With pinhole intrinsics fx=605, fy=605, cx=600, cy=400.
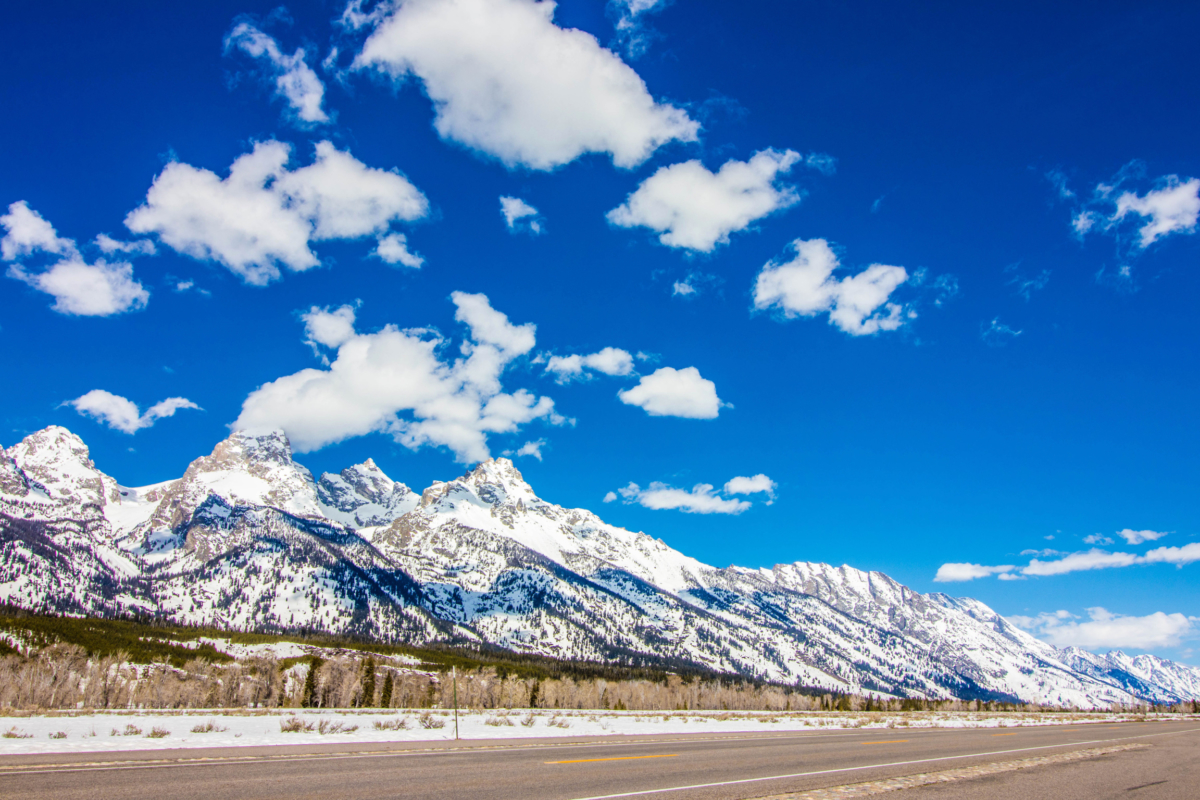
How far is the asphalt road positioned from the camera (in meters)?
13.3

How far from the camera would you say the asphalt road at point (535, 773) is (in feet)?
43.7

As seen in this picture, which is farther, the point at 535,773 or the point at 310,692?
the point at 310,692

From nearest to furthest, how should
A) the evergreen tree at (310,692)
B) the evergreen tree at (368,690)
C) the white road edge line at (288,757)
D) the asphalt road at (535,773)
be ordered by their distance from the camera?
the asphalt road at (535,773), the white road edge line at (288,757), the evergreen tree at (310,692), the evergreen tree at (368,690)

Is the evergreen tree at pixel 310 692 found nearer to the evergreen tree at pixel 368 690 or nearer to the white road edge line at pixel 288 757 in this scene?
the evergreen tree at pixel 368 690

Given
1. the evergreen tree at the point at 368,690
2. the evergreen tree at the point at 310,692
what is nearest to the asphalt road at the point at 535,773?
the evergreen tree at the point at 368,690

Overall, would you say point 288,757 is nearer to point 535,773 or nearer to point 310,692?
point 535,773

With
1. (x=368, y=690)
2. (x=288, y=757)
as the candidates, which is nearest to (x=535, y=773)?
(x=288, y=757)

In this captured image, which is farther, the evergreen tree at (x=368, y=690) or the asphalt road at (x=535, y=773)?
the evergreen tree at (x=368, y=690)

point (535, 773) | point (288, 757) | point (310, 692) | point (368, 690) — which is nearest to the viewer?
point (535, 773)

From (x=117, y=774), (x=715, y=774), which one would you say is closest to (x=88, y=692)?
(x=117, y=774)

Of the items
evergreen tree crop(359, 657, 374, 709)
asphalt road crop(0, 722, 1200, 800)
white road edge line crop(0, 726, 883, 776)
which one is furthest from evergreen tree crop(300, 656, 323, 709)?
white road edge line crop(0, 726, 883, 776)

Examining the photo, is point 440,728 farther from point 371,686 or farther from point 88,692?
point 88,692

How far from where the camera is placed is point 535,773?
653 inches

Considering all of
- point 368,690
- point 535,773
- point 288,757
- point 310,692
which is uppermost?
point 535,773
